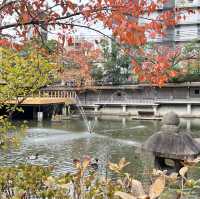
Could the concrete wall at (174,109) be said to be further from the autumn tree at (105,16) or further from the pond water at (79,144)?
the autumn tree at (105,16)

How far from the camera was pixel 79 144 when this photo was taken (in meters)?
17.8

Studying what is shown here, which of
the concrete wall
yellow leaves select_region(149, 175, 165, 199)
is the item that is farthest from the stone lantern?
the concrete wall

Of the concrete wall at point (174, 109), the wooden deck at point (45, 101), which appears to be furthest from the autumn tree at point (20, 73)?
the concrete wall at point (174, 109)

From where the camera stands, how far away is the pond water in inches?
535

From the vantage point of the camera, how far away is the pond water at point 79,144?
1358 centimetres

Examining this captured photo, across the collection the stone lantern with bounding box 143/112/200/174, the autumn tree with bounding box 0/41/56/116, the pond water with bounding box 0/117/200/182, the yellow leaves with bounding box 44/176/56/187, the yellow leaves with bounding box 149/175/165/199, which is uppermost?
the autumn tree with bounding box 0/41/56/116

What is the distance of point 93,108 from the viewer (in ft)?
116

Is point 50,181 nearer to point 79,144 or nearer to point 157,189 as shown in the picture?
point 157,189

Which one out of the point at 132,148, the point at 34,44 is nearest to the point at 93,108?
the point at 132,148

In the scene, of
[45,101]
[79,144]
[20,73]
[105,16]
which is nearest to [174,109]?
[45,101]

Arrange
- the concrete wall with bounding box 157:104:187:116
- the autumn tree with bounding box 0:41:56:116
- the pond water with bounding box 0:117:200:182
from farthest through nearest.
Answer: the concrete wall with bounding box 157:104:187:116 → the pond water with bounding box 0:117:200:182 → the autumn tree with bounding box 0:41:56:116

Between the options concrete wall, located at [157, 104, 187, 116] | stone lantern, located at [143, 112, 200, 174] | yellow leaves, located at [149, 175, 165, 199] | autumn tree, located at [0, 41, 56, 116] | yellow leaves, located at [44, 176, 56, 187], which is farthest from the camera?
concrete wall, located at [157, 104, 187, 116]

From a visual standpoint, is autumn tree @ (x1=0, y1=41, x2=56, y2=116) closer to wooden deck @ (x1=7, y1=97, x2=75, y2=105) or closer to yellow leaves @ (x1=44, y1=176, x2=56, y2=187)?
yellow leaves @ (x1=44, y1=176, x2=56, y2=187)

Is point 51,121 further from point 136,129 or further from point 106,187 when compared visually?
point 106,187
